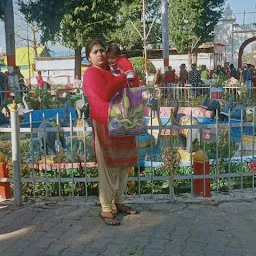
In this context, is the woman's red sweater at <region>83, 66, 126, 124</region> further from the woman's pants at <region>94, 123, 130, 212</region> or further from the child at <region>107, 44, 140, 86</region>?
the woman's pants at <region>94, 123, 130, 212</region>

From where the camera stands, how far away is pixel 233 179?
5.00m

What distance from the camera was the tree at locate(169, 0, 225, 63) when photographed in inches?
1284

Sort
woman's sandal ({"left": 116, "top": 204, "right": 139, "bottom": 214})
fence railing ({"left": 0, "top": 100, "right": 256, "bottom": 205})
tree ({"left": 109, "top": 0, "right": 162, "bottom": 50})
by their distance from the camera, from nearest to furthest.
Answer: woman's sandal ({"left": 116, "top": 204, "right": 139, "bottom": 214}), fence railing ({"left": 0, "top": 100, "right": 256, "bottom": 205}), tree ({"left": 109, "top": 0, "right": 162, "bottom": 50})

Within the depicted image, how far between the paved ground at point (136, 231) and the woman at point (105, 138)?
25cm

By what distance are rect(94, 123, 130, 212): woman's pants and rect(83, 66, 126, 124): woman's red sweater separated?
0.99 feet

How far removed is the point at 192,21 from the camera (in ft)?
108

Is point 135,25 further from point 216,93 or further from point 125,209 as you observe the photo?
point 125,209

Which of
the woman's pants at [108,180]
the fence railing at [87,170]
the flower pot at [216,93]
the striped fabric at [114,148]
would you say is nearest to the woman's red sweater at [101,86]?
the striped fabric at [114,148]

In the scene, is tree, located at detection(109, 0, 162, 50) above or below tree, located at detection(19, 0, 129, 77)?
above

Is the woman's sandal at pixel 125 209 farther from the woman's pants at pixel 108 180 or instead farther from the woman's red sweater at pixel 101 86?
the woman's red sweater at pixel 101 86

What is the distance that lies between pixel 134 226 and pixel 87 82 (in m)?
1.30

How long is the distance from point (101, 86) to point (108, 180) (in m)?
0.83

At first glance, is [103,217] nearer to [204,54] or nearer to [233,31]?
[233,31]

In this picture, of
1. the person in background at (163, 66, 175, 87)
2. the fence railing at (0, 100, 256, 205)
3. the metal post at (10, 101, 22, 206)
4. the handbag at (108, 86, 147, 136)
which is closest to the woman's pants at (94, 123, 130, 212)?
the handbag at (108, 86, 147, 136)
